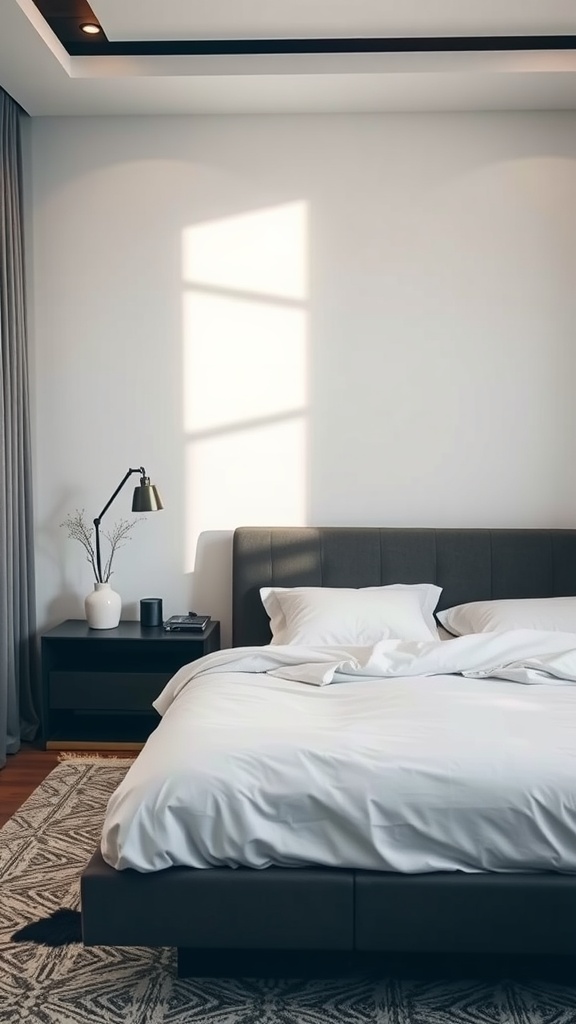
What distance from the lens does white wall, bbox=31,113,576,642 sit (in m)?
4.13

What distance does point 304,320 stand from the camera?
418 cm

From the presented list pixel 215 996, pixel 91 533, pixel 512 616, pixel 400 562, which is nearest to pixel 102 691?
pixel 91 533

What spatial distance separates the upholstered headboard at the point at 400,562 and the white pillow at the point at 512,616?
139 mm

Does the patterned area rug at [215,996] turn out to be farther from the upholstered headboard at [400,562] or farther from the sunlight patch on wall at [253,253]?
the sunlight patch on wall at [253,253]

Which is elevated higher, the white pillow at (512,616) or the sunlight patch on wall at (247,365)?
the sunlight patch on wall at (247,365)

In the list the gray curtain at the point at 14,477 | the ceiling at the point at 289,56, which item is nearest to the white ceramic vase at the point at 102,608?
the gray curtain at the point at 14,477

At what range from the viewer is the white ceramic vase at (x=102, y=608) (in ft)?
13.1

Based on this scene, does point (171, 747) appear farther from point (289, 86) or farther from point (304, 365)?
point (289, 86)

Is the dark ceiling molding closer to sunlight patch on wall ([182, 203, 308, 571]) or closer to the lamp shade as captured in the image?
sunlight patch on wall ([182, 203, 308, 571])

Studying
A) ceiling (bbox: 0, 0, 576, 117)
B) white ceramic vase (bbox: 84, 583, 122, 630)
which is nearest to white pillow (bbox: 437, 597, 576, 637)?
white ceramic vase (bbox: 84, 583, 122, 630)

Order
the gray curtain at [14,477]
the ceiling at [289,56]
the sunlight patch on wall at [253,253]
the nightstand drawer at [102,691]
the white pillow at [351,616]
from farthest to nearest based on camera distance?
1. the sunlight patch on wall at [253,253]
2. the nightstand drawer at [102,691]
3. the gray curtain at [14,477]
4. the white pillow at [351,616]
5. the ceiling at [289,56]

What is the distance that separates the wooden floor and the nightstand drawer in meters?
0.19

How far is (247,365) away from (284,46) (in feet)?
4.14

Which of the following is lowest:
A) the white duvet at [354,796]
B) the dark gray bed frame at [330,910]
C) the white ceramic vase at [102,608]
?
the dark gray bed frame at [330,910]
